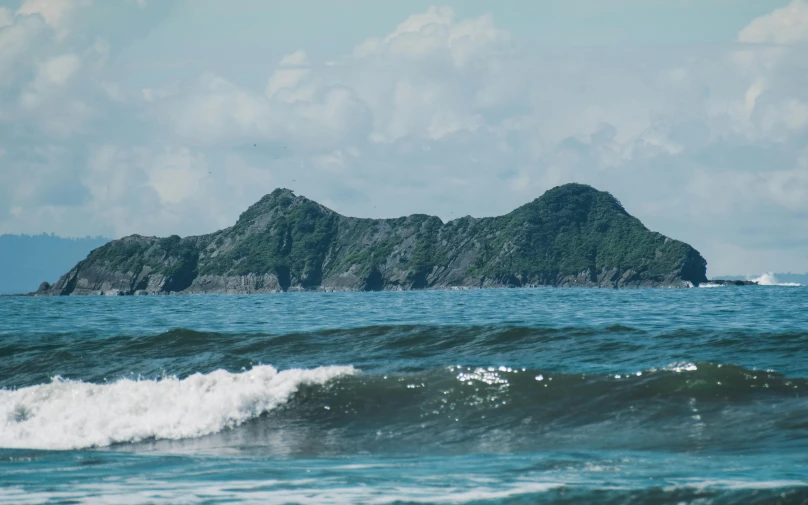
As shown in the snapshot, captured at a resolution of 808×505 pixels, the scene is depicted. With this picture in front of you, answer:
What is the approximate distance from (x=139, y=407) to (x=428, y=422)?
19.8ft

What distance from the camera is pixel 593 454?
1280 centimetres

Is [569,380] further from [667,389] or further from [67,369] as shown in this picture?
[67,369]

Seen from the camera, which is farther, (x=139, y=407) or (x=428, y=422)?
(x=139, y=407)

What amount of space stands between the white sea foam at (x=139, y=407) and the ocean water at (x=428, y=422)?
5 cm

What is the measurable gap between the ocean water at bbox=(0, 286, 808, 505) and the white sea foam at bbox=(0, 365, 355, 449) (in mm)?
50

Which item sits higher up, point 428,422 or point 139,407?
point 139,407

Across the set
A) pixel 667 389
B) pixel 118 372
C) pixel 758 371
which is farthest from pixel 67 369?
pixel 758 371

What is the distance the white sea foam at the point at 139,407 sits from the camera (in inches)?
654

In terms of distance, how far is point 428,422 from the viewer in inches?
635

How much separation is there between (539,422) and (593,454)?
2.90 m

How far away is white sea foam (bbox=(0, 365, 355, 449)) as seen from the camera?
16609 mm

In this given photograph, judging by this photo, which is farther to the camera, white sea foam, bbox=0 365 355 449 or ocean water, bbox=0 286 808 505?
white sea foam, bbox=0 365 355 449

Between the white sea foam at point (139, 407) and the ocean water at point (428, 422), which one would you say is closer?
the ocean water at point (428, 422)

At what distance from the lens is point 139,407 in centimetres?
1778
